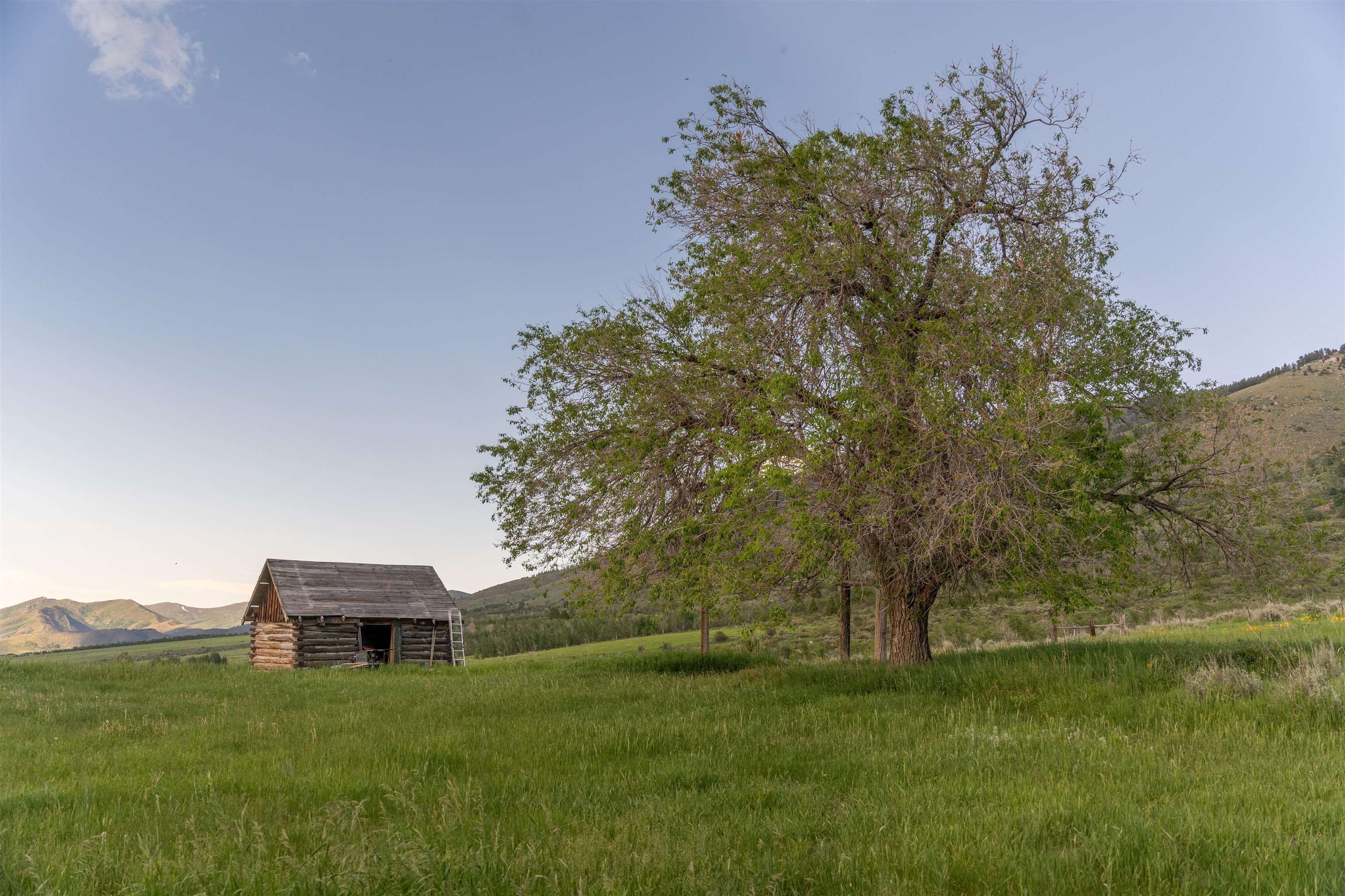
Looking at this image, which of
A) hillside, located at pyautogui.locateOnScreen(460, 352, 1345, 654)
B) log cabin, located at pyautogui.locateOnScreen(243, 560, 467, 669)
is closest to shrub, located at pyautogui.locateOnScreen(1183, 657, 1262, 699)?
hillside, located at pyautogui.locateOnScreen(460, 352, 1345, 654)

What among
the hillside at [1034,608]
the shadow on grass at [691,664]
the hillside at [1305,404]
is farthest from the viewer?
the shadow on grass at [691,664]

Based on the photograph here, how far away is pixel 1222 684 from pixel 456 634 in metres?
33.6

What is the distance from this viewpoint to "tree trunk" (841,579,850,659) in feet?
68.3

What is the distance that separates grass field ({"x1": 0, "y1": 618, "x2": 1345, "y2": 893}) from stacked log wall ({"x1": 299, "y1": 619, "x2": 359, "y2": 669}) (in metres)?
20.5

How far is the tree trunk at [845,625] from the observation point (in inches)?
819

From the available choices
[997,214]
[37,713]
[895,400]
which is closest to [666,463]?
[895,400]

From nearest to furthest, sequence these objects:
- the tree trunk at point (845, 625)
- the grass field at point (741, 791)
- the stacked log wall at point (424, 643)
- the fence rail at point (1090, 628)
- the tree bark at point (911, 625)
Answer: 1. the grass field at point (741, 791)
2. the tree bark at point (911, 625)
3. the tree trunk at point (845, 625)
4. the fence rail at point (1090, 628)
5. the stacked log wall at point (424, 643)

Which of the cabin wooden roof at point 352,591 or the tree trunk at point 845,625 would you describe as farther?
the cabin wooden roof at point 352,591

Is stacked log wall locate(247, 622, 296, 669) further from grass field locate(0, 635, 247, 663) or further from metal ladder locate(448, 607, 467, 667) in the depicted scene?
grass field locate(0, 635, 247, 663)

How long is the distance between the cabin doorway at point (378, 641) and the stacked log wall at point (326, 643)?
0.47 metres

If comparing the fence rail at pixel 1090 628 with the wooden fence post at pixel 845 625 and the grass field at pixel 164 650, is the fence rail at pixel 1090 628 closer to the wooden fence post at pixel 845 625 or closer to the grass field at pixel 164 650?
the wooden fence post at pixel 845 625

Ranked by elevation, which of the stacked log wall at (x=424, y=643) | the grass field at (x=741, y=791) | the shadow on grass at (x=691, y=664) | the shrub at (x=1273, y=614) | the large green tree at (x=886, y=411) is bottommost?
the stacked log wall at (x=424, y=643)

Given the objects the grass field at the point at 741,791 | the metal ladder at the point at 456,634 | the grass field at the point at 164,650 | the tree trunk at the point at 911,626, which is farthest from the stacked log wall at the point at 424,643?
the grass field at the point at 164,650

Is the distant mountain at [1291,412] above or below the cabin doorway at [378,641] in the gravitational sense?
above
